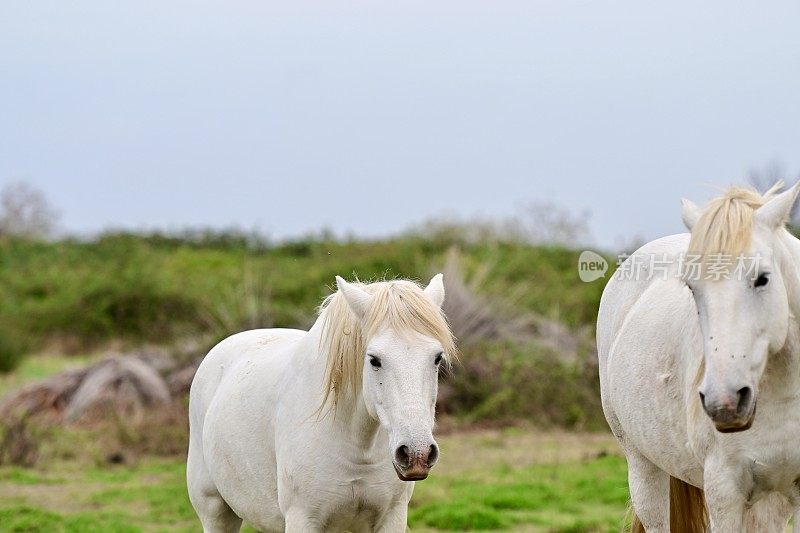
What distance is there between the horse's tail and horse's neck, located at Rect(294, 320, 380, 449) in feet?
5.66

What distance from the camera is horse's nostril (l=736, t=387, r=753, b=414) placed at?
11.0ft

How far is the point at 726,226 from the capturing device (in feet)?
11.6

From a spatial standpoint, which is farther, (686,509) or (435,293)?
(686,509)

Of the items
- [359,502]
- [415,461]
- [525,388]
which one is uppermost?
[415,461]

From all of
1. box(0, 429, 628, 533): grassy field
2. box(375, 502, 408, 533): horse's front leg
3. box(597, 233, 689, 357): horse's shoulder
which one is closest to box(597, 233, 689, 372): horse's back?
box(597, 233, 689, 357): horse's shoulder

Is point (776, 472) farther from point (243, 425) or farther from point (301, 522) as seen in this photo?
point (243, 425)

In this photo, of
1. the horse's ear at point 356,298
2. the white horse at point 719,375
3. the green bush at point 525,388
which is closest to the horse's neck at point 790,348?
the white horse at point 719,375

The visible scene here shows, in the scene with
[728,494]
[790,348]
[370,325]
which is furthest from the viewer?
[370,325]

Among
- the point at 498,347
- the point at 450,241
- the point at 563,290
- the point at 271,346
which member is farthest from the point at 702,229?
the point at 450,241

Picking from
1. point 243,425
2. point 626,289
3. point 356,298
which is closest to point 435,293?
point 356,298

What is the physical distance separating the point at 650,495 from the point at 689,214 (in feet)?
5.78

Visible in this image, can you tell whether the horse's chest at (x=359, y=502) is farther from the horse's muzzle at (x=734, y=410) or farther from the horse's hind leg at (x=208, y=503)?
the horse's muzzle at (x=734, y=410)

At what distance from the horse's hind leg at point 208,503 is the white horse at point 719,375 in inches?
79.8

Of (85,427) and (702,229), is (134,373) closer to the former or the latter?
(85,427)
